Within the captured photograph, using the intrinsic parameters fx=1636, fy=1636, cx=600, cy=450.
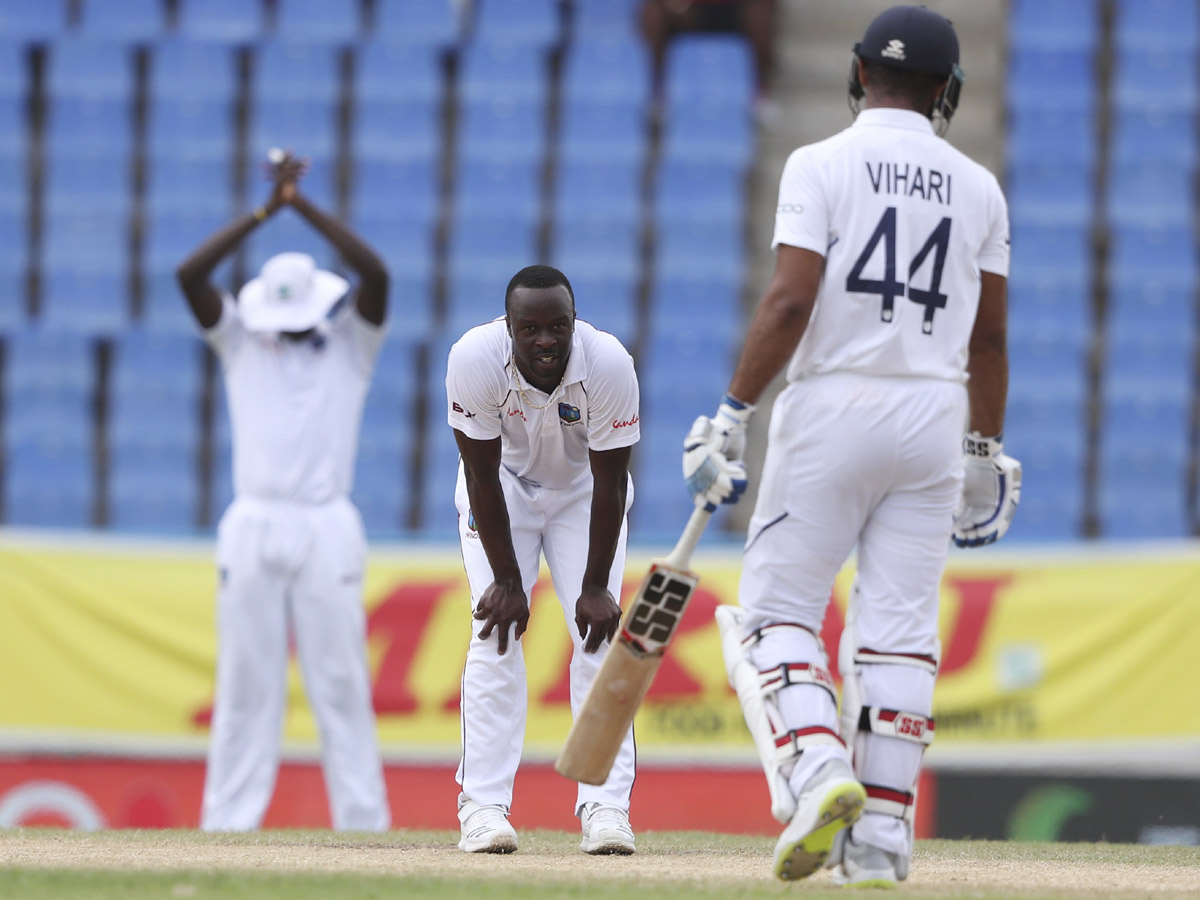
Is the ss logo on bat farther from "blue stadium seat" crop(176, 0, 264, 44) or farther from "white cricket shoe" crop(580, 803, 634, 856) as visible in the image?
"blue stadium seat" crop(176, 0, 264, 44)

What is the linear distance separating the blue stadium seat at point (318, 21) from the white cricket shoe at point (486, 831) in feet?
31.2

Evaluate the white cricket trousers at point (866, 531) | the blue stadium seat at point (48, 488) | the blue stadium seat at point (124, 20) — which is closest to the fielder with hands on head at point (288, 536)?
the white cricket trousers at point (866, 531)

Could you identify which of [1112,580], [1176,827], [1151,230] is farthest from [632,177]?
[1176,827]

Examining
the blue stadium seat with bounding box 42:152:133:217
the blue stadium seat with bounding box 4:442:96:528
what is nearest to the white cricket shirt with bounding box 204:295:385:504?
the blue stadium seat with bounding box 4:442:96:528

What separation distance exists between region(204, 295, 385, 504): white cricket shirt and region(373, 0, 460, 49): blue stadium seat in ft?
21.3

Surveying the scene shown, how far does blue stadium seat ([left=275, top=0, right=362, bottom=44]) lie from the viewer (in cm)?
1302

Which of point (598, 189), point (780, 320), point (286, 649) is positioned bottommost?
point (286, 649)

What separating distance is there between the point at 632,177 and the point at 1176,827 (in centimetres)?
644

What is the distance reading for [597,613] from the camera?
15.3ft

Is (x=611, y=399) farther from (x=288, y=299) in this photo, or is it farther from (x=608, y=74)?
(x=608, y=74)

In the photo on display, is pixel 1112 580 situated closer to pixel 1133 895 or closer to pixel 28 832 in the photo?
pixel 1133 895

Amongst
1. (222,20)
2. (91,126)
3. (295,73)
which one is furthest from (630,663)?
(222,20)

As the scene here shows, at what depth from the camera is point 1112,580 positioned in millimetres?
8047

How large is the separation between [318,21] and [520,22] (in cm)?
162
